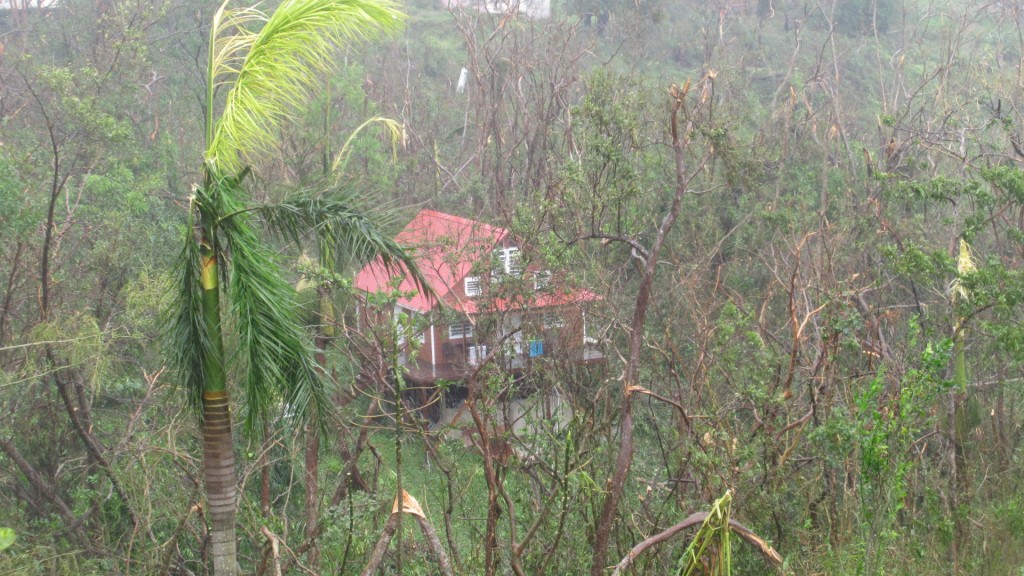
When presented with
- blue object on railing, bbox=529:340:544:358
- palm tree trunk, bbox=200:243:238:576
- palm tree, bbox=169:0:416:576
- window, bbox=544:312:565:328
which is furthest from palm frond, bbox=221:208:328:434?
blue object on railing, bbox=529:340:544:358

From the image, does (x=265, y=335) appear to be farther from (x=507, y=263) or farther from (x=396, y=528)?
(x=507, y=263)

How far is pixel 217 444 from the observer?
179 inches

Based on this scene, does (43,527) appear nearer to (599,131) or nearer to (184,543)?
(184,543)

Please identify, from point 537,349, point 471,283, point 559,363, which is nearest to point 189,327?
point 471,283

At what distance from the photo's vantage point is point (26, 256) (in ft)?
31.4

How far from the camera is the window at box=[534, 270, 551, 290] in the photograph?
31.6ft

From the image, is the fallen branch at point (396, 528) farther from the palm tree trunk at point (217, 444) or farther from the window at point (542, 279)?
the window at point (542, 279)

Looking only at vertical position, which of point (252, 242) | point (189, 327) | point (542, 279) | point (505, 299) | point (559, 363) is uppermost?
point (252, 242)

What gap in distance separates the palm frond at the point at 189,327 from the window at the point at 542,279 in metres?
5.34

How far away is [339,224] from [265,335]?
2.25 feet

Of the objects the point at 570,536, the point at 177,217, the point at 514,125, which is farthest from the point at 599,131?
the point at 514,125

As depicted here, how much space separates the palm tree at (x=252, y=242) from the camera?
435cm

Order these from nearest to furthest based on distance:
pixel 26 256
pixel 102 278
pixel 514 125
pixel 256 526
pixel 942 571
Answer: pixel 942 571 < pixel 256 526 < pixel 26 256 < pixel 102 278 < pixel 514 125

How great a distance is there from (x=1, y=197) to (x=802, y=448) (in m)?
7.97
